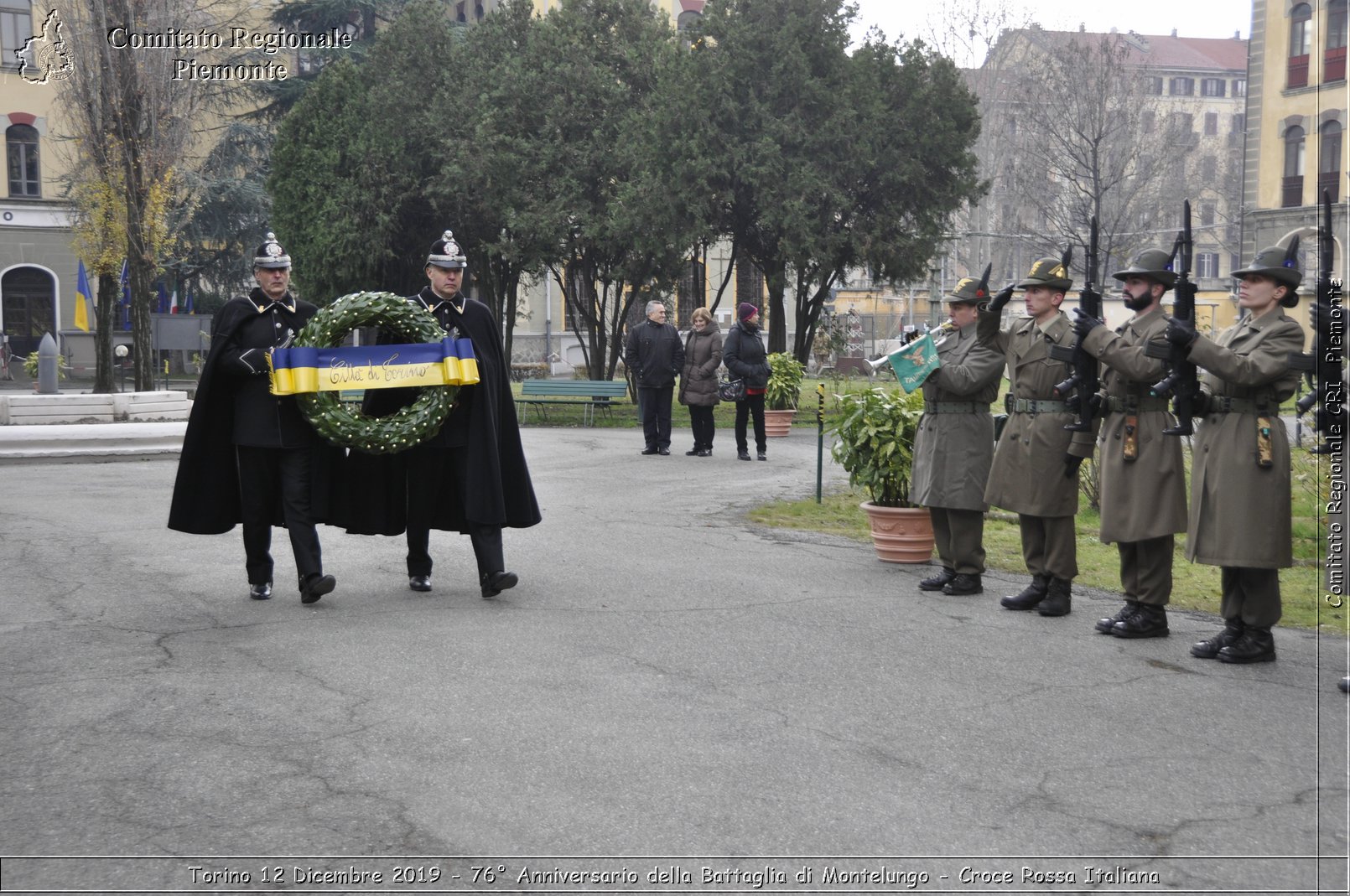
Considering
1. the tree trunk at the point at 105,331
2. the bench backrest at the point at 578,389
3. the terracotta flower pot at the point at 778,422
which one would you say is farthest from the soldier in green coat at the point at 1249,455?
the tree trunk at the point at 105,331

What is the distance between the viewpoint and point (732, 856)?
4273 mm

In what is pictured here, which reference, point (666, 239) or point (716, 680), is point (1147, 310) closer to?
point (716, 680)

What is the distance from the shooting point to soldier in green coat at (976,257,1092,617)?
8078mm

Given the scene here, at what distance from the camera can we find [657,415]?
61.3ft

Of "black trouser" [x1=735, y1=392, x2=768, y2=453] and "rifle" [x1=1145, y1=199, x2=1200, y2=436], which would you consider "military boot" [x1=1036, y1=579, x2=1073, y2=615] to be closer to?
"rifle" [x1=1145, y1=199, x2=1200, y2=436]

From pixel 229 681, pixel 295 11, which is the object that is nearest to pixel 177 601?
pixel 229 681

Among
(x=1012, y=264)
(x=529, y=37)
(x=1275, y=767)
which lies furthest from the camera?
(x=1012, y=264)

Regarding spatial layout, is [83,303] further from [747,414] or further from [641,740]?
[641,740]

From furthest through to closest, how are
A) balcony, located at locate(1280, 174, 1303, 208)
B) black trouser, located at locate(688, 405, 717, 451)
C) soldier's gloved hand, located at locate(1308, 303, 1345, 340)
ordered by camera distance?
balcony, located at locate(1280, 174, 1303, 208) < black trouser, located at locate(688, 405, 717, 451) < soldier's gloved hand, located at locate(1308, 303, 1345, 340)

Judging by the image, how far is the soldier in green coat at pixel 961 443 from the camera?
8.72 metres

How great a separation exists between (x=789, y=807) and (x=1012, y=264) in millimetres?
72598

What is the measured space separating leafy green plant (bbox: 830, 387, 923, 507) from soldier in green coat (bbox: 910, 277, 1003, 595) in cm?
87

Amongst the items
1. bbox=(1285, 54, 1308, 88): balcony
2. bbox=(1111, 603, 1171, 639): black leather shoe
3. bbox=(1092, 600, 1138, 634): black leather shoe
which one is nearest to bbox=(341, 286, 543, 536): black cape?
bbox=(1092, 600, 1138, 634): black leather shoe

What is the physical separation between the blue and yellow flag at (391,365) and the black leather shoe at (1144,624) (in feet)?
12.9
